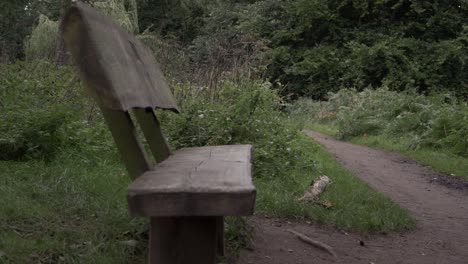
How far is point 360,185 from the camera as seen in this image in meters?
6.61

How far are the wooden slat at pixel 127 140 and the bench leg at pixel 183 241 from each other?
0.30 meters

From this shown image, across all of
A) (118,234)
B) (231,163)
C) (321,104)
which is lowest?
Answer: (321,104)

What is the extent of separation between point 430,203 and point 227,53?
3705 mm

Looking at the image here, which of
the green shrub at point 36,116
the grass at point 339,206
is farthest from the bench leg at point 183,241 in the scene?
the green shrub at point 36,116

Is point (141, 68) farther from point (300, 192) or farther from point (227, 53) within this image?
point (227, 53)

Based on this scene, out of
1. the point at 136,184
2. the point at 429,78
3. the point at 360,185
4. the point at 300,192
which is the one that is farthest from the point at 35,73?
the point at 429,78

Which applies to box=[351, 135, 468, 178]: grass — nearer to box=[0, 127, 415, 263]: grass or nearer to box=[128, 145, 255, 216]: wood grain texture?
box=[0, 127, 415, 263]: grass

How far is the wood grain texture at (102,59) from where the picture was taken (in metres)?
2.50

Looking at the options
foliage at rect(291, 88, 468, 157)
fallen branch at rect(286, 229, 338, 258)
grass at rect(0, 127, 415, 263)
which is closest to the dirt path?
fallen branch at rect(286, 229, 338, 258)

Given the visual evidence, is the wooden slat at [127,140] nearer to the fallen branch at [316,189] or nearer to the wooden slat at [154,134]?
the wooden slat at [154,134]

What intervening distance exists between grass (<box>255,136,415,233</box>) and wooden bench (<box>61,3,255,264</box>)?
2187 mm

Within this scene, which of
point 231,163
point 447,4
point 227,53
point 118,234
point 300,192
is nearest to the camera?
point 231,163

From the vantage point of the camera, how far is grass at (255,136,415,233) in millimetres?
5184

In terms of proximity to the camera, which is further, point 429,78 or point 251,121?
point 429,78
